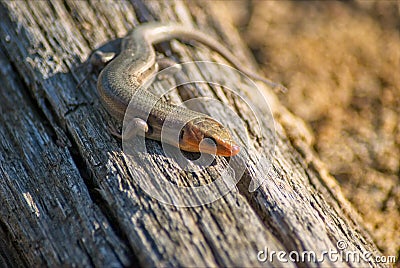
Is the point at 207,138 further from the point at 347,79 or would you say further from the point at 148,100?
the point at 347,79

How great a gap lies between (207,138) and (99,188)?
41.2 inches

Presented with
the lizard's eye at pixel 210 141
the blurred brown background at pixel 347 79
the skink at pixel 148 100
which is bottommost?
the blurred brown background at pixel 347 79

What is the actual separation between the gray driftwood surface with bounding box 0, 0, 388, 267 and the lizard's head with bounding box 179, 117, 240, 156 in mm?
247

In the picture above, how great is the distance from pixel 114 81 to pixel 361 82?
3899 mm

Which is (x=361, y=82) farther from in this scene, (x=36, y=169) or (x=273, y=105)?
(x=36, y=169)

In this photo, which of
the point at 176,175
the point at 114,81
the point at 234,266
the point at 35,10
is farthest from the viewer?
the point at 35,10

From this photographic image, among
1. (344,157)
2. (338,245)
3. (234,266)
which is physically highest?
(234,266)

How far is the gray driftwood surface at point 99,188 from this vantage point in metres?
2.82

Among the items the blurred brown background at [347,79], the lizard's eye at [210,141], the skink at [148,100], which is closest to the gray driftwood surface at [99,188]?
the skink at [148,100]

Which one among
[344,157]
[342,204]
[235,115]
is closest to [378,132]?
[344,157]

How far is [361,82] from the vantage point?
611 cm

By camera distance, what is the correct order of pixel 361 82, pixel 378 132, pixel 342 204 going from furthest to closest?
pixel 361 82 < pixel 378 132 < pixel 342 204

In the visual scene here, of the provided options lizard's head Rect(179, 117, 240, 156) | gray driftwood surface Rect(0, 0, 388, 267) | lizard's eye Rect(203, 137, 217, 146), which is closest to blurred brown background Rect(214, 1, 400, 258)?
gray driftwood surface Rect(0, 0, 388, 267)

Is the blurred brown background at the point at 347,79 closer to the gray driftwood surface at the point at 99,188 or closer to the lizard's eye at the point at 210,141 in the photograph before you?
the gray driftwood surface at the point at 99,188
